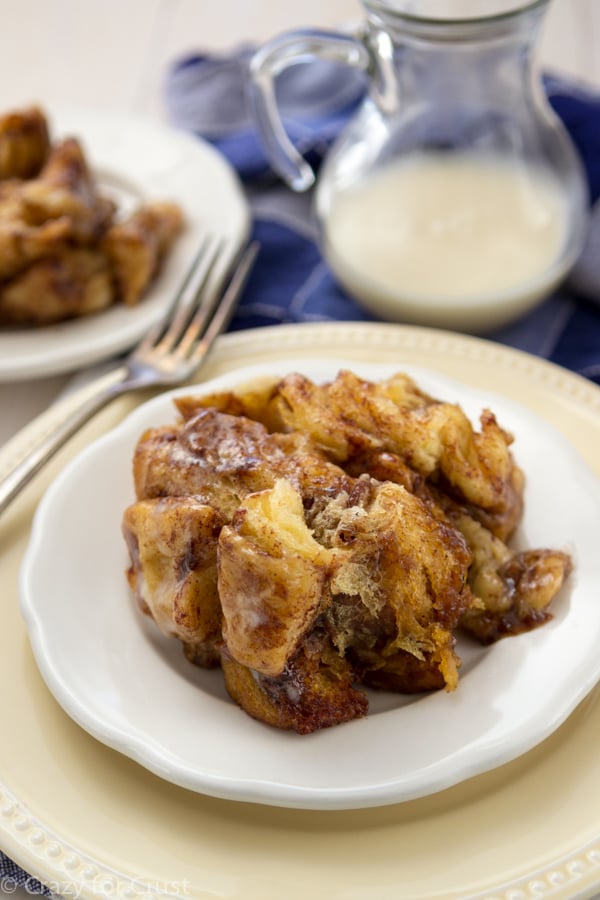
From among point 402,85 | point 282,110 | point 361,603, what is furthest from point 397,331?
point 282,110

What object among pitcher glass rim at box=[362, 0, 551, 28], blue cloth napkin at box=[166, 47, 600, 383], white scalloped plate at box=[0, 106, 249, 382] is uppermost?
pitcher glass rim at box=[362, 0, 551, 28]

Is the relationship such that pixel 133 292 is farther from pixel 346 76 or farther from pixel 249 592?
pixel 249 592

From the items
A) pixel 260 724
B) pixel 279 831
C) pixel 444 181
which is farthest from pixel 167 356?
pixel 279 831

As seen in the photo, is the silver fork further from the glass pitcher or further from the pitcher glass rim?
the pitcher glass rim

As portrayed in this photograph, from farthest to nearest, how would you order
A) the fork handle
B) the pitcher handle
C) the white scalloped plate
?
the white scalloped plate → the pitcher handle → the fork handle

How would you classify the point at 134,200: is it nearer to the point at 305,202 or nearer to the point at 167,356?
the point at 305,202

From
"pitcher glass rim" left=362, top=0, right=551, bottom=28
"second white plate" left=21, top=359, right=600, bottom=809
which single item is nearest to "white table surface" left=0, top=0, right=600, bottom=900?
"pitcher glass rim" left=362, top=0, right=551, bottom=28
